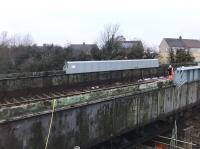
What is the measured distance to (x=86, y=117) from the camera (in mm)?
8797

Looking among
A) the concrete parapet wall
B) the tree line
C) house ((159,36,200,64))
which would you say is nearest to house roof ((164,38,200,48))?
house ((159,36,200,64))

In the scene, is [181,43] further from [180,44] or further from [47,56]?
[47,56]

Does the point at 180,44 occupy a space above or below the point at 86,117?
above

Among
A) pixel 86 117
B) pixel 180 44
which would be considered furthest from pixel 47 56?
pixel 180 44

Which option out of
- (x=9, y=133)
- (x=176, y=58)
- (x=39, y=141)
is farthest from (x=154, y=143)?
(x=176, y=58)

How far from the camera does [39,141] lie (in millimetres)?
7484

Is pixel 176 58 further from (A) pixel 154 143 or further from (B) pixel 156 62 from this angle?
(A) pixel 154 143

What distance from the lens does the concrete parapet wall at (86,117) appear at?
704cm

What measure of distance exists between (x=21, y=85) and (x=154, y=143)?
6409 millimetres

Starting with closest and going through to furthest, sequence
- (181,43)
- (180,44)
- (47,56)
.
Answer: (47,56), (180,44), (181,43)

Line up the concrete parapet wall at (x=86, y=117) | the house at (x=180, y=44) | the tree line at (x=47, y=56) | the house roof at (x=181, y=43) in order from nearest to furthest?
the concrete parapet wall at (x=86, y=117) → the tree line at (x=47, y=56) → the house at (x=180, y=44) → the house roof at (x=181, y=43)

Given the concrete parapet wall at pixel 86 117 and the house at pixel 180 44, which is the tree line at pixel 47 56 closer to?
the concrete parapet wall at pixel 86 117

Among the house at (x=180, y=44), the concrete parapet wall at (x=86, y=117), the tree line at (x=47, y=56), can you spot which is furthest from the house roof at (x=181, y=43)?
the concrete parapet wall at (x=86, y=117)

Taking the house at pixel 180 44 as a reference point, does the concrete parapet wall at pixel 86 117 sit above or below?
below
